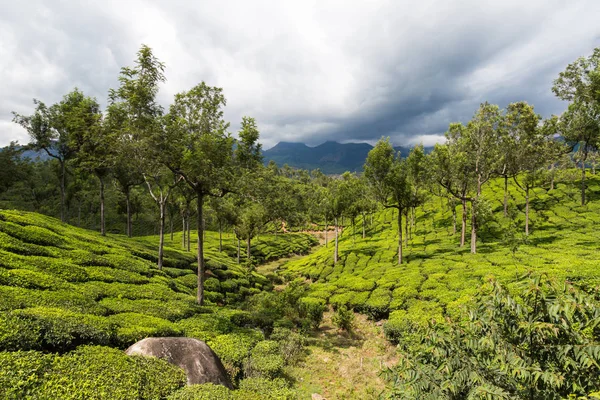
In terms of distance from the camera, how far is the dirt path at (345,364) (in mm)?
11773

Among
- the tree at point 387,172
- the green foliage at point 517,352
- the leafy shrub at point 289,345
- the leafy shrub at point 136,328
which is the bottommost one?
the leafy shrub at point 289,345

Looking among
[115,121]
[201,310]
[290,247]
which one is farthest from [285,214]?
[290,247]

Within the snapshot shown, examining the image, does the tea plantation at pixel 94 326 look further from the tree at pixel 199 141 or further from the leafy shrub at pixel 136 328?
the tree at pixel 199 141

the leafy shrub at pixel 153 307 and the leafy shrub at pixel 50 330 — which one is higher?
the leafy shrub at pixel 50 330

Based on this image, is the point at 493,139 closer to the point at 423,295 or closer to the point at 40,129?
the point at 423,295

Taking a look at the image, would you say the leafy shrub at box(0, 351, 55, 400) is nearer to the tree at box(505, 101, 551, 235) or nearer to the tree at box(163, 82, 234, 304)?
the tree at box(163, 82, 234, 304)

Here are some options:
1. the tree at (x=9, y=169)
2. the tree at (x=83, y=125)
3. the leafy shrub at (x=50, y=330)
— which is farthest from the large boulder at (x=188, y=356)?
the tree at (x=9, y=169)

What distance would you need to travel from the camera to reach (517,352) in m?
5.04

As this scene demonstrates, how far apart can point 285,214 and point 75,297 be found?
11379 millimetres

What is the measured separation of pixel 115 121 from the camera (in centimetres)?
1820

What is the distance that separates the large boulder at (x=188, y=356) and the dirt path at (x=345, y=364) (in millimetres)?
3962

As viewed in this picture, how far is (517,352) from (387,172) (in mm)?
24194

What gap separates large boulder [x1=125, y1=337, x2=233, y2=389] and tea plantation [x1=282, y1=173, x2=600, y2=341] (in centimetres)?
813

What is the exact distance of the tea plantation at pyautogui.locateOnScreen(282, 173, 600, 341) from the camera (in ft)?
57.5
